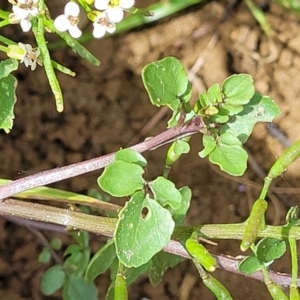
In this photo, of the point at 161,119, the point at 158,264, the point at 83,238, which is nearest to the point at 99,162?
the point at 158,264

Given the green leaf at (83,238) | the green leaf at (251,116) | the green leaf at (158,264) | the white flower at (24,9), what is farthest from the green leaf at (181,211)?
the white flower at (24,9)

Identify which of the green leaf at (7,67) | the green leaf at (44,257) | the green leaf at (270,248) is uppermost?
the green leaf at (7,67)

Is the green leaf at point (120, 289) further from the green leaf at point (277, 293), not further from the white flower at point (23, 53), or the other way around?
the white flower at point (23, 53)

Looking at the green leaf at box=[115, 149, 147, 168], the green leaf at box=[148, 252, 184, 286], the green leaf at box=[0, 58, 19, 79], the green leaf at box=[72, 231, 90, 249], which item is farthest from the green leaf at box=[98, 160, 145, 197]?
the green leaf at box=[72, 231, 90, 249]

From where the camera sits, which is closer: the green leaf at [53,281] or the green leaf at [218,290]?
the green leaf at [218,290]

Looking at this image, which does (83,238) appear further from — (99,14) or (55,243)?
(99,14)

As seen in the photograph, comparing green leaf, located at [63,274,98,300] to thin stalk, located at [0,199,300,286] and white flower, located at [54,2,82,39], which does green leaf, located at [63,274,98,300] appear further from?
white flower, located at [54,2,82,39]
